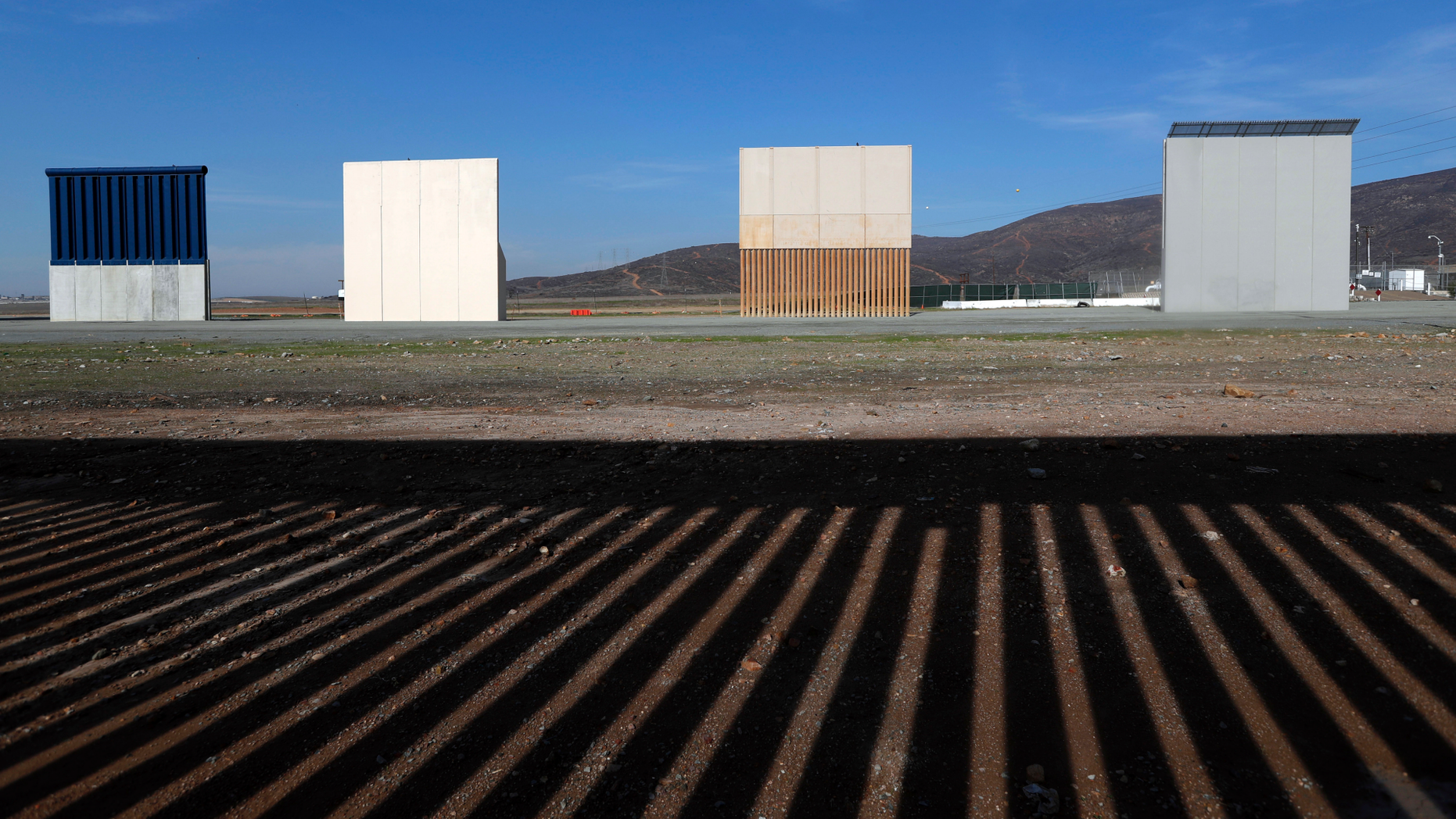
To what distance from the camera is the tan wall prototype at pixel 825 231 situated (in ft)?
117

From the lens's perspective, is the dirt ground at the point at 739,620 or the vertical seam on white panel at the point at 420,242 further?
the vertical seam on white panel at the point at 420,242

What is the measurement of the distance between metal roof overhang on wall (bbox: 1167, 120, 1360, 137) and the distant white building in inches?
1.2

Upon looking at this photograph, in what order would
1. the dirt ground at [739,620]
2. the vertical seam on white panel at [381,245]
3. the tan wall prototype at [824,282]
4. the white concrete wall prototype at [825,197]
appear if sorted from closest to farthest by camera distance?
the dirt ground at [739,620] < the white concrete wall prototype at [825,197] < the vertical seam on white panel at [381,245] < the tan wall prototype at [824,282]

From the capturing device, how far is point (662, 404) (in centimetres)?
843

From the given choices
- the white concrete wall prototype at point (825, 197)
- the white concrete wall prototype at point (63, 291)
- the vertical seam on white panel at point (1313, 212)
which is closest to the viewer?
the vertical seam on white panel at point (1313, 212)

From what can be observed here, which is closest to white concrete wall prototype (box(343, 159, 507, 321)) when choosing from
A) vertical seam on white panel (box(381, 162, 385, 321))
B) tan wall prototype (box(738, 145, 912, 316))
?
vertical seam on white panel (box(381, 162, 385, 321))

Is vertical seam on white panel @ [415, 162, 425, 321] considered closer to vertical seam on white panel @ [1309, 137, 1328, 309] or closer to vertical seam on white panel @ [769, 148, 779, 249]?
vertical seam on white panel @ [769, 148, 779, 249]

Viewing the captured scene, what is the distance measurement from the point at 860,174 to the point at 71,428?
3174 cm

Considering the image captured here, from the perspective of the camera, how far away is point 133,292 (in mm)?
36344

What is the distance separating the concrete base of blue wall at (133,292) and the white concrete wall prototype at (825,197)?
22084mm

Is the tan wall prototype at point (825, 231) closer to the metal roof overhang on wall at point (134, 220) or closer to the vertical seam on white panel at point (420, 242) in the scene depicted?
the vertical seam on white panel at point (420, 242)

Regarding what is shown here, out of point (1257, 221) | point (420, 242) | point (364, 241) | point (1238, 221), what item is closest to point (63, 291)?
point (364, 241)

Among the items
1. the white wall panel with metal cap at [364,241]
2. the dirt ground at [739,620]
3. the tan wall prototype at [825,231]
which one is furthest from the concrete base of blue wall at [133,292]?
the dirt ground at [739,620]

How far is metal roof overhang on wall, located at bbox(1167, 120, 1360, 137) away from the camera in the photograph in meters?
34.7
